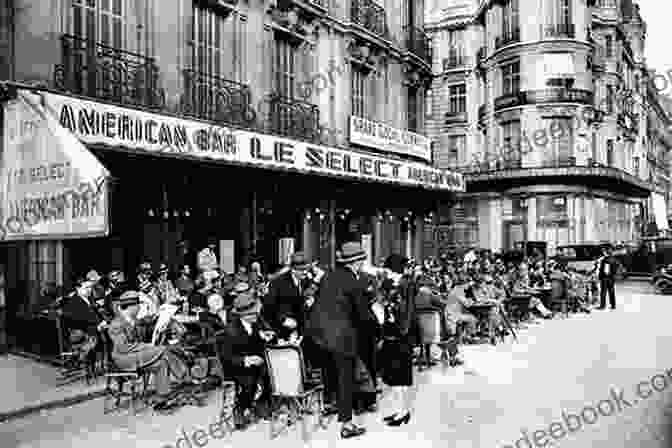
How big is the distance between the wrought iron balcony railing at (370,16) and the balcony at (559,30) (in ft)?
53.0

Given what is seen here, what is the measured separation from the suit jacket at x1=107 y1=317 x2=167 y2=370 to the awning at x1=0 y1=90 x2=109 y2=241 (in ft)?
3.77

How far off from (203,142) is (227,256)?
11.3 ft

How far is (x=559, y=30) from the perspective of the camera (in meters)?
30.3

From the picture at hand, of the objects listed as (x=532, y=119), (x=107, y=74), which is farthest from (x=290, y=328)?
(x=532, y=119)

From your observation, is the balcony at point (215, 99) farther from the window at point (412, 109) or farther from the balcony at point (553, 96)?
the balcony at point (553, 96)

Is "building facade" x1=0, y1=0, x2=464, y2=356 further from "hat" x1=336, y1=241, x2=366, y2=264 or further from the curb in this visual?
"hat" x1=336, y1=241, x2=366, y2=264

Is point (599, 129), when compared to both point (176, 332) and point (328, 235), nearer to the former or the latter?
point (328, 235)

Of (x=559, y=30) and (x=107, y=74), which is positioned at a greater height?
(x=559, y=30)

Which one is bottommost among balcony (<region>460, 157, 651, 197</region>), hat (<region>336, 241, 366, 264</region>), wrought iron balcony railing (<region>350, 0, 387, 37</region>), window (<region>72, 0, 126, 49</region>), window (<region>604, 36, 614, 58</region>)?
hat (<region>336, 241, 366, 264</region>)

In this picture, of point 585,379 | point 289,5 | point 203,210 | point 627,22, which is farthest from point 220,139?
point 627,22

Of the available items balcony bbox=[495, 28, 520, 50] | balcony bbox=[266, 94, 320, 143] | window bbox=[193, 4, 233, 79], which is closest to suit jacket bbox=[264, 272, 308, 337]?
window bbox=[193, 4, 233, 79]

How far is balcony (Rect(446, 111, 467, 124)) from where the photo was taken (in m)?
35.5

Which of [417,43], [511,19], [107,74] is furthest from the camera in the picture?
[511,19]

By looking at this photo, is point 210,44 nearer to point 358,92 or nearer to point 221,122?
point 221,122
